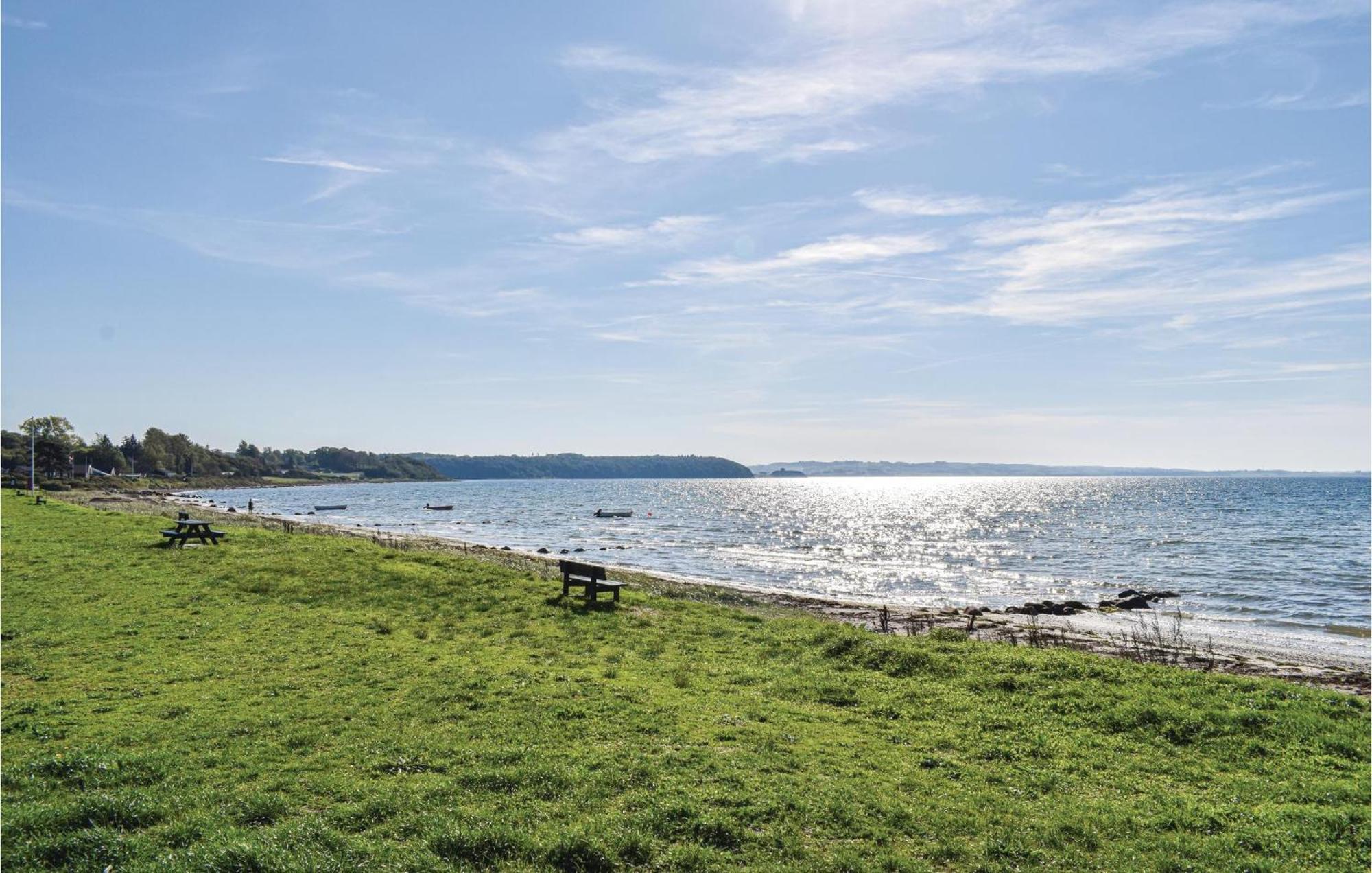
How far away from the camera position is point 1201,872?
9.33 m

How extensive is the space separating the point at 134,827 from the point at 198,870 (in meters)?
1.86

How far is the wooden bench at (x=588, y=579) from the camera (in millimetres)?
28844

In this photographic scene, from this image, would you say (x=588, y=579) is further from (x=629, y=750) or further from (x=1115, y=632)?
(x=1115, y=632)

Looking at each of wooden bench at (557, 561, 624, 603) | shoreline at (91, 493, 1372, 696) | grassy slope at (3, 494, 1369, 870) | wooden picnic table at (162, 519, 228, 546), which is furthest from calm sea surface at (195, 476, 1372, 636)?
wooden picnic table at (162, 519, 228, 546)

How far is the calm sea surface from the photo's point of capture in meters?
50.8

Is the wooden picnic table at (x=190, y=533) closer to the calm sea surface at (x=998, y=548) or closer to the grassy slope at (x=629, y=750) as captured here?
the grassy slope at (x=629, y=750)

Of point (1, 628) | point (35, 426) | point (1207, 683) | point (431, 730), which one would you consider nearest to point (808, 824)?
point (431, 730)

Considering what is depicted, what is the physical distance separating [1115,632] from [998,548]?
160 ft

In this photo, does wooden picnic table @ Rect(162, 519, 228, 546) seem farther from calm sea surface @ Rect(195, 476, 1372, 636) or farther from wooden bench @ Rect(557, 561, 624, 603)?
calm sea surface @ Rect(195, 476, 1372, 636)

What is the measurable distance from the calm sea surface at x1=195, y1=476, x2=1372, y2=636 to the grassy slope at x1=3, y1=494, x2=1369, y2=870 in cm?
3132

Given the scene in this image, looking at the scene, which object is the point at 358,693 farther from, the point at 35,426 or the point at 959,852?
the point at 35,426

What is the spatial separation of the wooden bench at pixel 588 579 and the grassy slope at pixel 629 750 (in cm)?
488

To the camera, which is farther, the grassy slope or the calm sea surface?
the calm sea surface

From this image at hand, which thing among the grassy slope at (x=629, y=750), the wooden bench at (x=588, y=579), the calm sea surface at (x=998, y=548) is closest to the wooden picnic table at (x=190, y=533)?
the grassy slope at (x=629, y=750)
